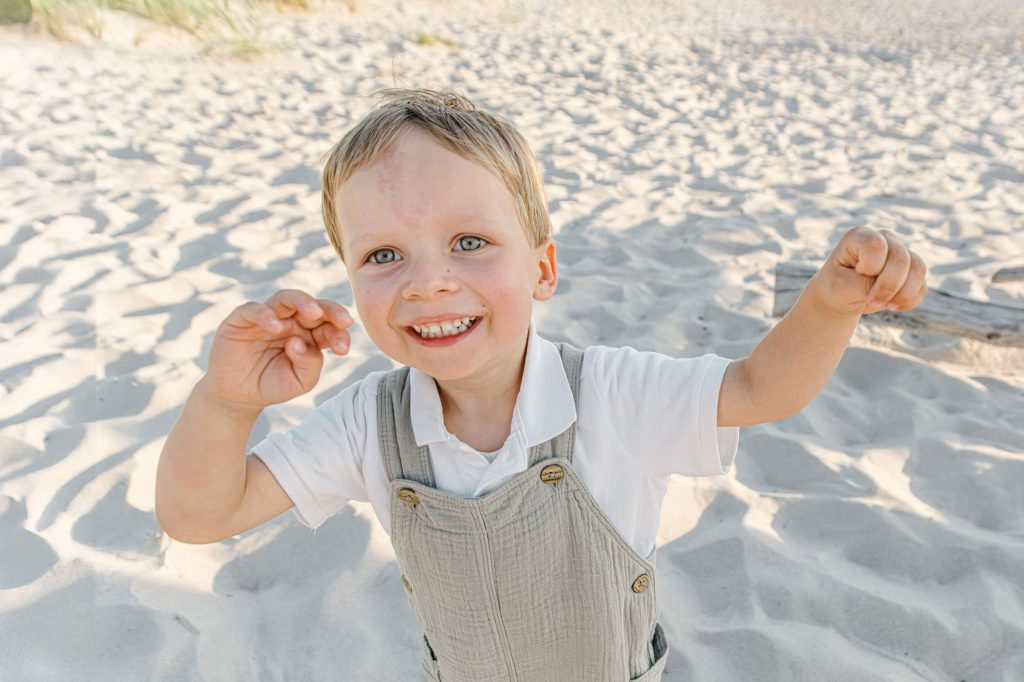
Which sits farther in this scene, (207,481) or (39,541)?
(39,541)

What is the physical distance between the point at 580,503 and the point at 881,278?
50cm

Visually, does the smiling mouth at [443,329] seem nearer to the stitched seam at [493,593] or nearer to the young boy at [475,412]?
the young boy at [475,412]

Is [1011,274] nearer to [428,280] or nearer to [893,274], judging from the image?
[893,274]

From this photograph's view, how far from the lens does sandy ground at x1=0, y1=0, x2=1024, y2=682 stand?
189 centimetres

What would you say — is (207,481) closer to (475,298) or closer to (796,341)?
(475,298)

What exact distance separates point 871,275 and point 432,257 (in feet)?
1.81

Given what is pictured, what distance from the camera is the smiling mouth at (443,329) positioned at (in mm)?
1135

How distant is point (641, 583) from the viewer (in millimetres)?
1270

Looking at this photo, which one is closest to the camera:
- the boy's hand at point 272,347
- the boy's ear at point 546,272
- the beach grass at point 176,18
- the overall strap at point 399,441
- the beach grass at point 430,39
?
the boy's hand at point 272,347

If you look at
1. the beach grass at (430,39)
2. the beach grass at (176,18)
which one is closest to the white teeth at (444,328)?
the beach grass at (176,18)

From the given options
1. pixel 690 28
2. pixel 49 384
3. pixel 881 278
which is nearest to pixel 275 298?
pixel 881 278

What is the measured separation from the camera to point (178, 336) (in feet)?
10.1

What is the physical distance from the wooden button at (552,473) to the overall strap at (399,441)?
0.17m

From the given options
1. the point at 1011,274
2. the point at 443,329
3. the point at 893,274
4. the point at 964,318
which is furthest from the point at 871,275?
the point at 1011,274
